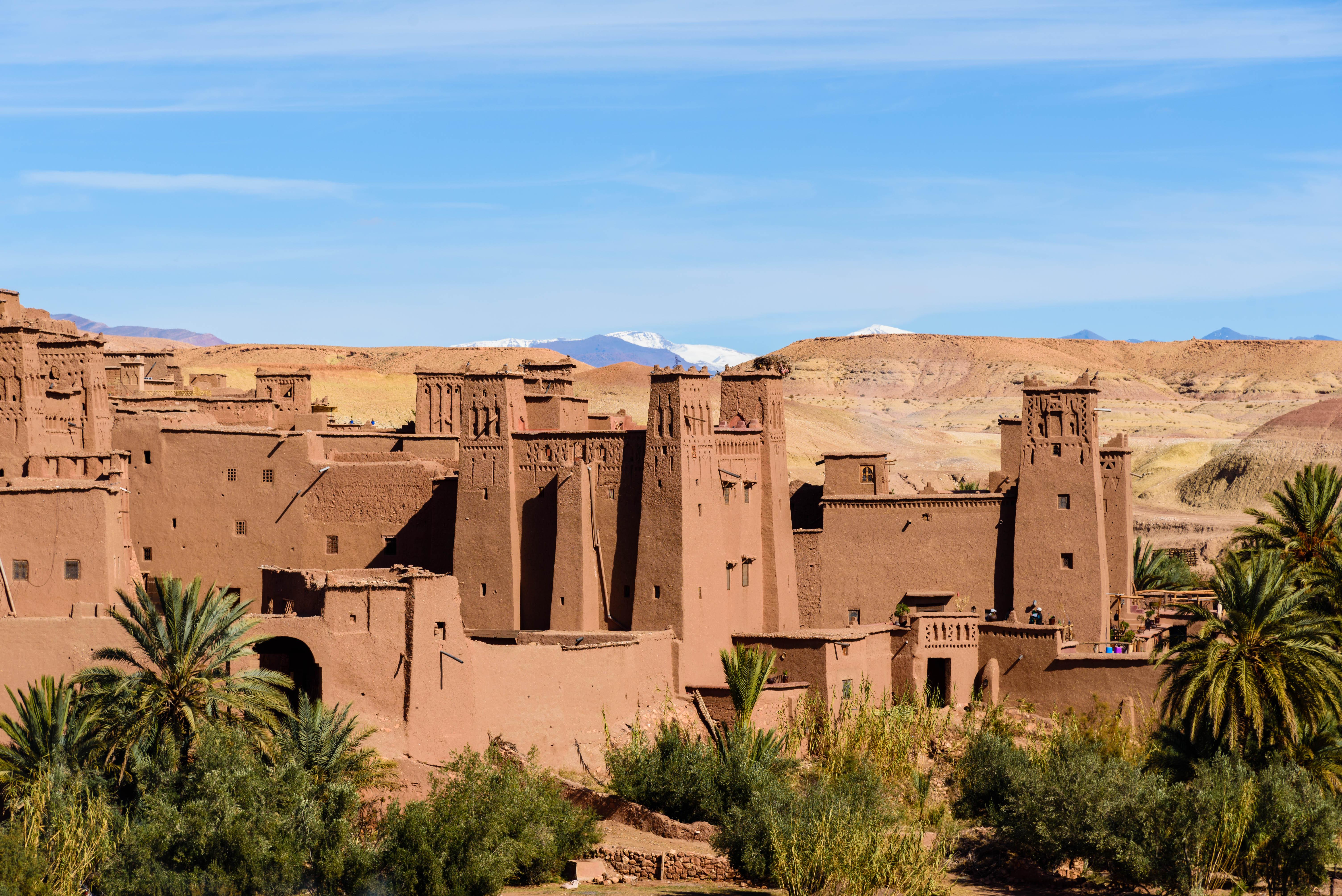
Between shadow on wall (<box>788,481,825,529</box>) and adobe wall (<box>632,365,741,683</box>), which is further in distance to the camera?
shadow on wall (<box>788,481,825,529</box>)

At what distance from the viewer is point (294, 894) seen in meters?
26.6

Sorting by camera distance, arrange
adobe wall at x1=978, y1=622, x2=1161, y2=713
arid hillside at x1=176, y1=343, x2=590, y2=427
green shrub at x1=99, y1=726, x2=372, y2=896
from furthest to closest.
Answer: arid hillside at x1=176, y1=343, x2=590, y2=427, adobe wall at x1=978, y1=622, x2=1161, y2=713, green shrub at x1=99, y1=726, x2=372, y2=896

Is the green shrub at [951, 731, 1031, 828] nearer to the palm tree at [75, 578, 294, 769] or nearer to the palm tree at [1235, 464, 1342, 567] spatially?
the palm tree at [1235, 464, 1342, 567]

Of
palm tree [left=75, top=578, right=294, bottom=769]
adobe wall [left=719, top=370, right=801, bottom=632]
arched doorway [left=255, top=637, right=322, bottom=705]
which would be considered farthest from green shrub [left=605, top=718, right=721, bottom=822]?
adobe wall [left=719, top=370, right=801, bottom=632]

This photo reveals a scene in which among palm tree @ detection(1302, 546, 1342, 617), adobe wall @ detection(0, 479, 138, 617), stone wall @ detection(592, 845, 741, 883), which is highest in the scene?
Result: adobe wall @ detection(0, 479, 138, 617)

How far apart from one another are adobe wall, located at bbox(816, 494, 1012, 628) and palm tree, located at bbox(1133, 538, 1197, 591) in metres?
5.12

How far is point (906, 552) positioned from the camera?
44.2m

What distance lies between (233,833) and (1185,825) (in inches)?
559

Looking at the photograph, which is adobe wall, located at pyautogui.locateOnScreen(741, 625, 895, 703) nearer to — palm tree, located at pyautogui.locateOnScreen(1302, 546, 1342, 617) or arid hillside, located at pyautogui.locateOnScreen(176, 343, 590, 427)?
palm tree, located at pyautogui.locateOnScreen(1302, 546, 1342, 617)

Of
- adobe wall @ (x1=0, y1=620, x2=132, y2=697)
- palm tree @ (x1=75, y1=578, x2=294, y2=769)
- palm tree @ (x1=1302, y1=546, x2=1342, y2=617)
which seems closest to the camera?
palm tree @ (x1=75, y1=578, x2=294, y2=769)

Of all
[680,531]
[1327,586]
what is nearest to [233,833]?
[680,531]

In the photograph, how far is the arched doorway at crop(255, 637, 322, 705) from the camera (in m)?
33.0

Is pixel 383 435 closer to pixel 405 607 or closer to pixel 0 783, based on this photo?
pixel 405 607

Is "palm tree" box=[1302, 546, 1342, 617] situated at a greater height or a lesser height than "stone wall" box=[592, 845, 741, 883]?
greater
